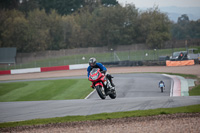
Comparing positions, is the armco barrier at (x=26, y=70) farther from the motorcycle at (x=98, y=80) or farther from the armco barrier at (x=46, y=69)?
the motorcycle at (x=98, y=80)

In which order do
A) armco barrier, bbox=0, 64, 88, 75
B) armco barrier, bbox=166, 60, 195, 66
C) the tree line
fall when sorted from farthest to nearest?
the tree line < armco barrier, bbox=0, 64, 88, 75 < armco barrier, bbox=166, 60, 195, 66

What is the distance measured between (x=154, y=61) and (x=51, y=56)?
30.9 meters

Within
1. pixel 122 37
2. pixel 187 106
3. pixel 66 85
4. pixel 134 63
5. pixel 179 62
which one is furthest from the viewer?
pixel 122 37

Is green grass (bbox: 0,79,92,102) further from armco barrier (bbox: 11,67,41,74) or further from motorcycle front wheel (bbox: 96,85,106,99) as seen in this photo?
armco barrier (bbox: 11,67,41,74)

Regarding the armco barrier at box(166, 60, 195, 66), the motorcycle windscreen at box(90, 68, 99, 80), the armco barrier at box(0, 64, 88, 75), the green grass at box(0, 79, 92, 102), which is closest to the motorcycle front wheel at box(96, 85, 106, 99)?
the motorcycle windscreen at box(90, 68, 99, 80)

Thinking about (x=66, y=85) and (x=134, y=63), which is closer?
(x=66, y=85)

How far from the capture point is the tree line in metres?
70.4

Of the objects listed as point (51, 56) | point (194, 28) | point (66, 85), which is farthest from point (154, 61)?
point (194, 28)

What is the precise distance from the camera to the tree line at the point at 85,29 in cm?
7044

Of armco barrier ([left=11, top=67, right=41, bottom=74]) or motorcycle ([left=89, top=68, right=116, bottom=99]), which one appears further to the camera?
armco barrier ([left=11, top=67, right=41, bottom=74])

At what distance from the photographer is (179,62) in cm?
4219

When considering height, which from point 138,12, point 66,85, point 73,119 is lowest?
point 66,85

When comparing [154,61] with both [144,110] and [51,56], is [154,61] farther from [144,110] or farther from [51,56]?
[144,110]

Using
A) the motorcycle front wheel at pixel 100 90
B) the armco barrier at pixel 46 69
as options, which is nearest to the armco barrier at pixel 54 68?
the armco barrier at pixel 46 69
